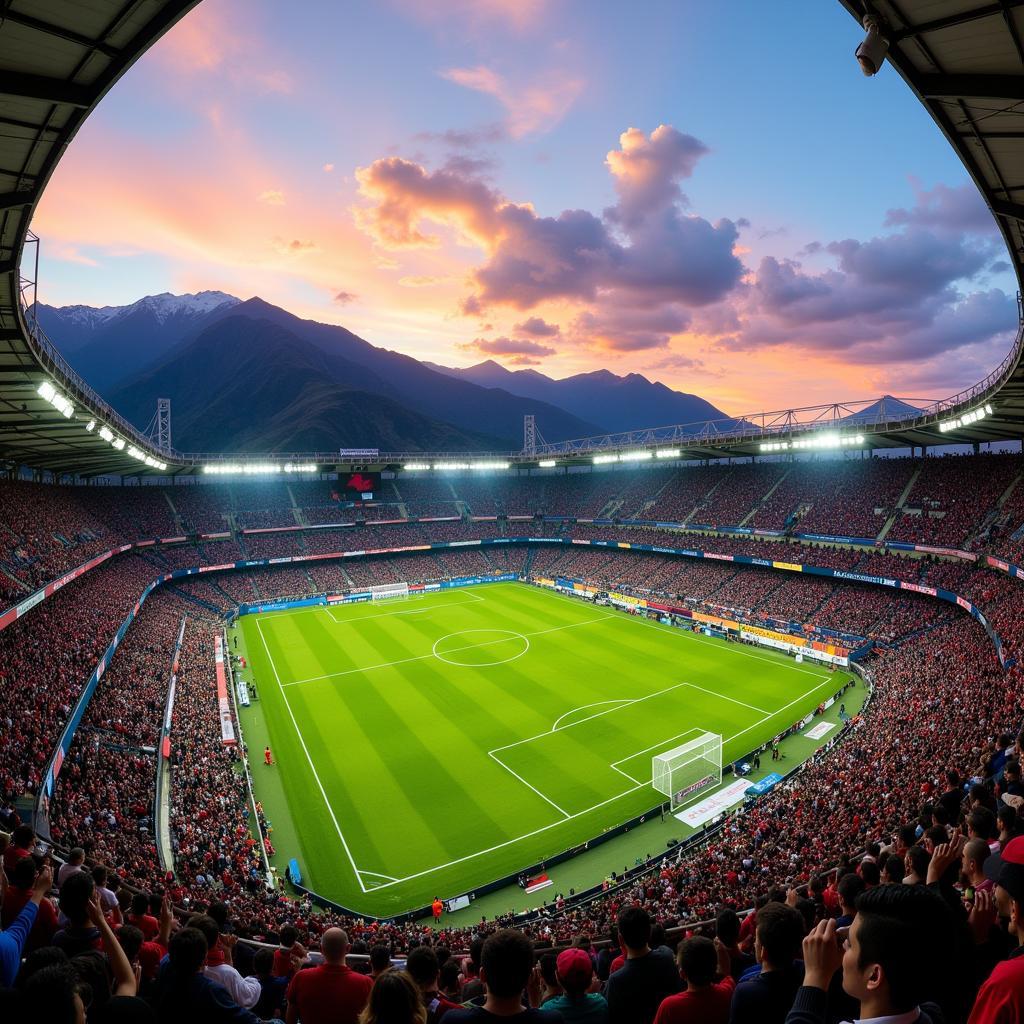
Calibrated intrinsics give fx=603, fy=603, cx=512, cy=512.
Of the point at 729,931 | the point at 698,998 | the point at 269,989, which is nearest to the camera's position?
the point at 698,998

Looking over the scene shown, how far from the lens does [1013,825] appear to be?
5.64 meters

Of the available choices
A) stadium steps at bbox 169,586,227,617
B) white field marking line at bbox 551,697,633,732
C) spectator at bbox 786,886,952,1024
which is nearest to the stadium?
spectator at bbox 786,886,952,1024

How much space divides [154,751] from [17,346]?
54.2ft

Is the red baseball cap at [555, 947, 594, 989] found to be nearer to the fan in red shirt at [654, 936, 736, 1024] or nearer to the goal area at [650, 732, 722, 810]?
the fan in red shirt at [654, 936, 736, 1024]

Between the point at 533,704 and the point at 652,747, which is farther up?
the point at 533,704

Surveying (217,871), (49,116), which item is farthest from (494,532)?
(49,116)

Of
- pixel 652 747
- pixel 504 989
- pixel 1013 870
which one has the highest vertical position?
pixel 1013 870

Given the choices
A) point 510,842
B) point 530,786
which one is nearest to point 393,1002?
point 510,842

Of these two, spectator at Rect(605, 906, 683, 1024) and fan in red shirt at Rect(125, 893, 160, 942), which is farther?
fan in red shirt at Rect(125, 893, 160, 942)

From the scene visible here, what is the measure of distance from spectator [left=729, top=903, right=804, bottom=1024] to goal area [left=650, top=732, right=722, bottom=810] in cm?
2308

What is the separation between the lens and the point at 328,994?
4379 millimetres

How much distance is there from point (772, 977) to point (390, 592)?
5921 centimetres

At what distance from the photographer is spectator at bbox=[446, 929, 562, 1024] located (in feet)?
9.56

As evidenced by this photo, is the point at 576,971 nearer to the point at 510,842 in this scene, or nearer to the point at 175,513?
the point at 510,842
